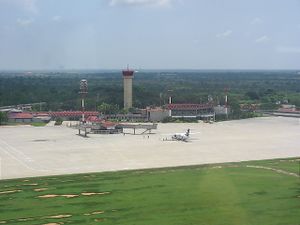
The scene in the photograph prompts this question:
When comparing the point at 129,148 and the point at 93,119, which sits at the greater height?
the point at 93,119

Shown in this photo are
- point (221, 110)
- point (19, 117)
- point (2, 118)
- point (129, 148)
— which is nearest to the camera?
point (129, 148)

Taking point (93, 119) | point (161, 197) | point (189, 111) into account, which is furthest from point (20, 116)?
point (161, 197)

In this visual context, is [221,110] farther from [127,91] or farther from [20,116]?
[20,116]

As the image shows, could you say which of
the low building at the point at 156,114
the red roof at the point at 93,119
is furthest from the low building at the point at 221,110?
the red roof at the point at 93,119

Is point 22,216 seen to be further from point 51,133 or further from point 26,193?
point 51,133

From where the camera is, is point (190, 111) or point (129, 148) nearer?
point (129, 148)

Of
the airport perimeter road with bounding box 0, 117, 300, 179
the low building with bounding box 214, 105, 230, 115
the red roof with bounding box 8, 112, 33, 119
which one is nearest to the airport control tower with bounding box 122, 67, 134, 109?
the low building with bounding box 214, 105, 230, 115

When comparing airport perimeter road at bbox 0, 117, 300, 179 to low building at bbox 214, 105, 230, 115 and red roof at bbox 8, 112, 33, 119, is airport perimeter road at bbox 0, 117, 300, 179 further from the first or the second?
low building at bbox 214, 105, 230, 115
